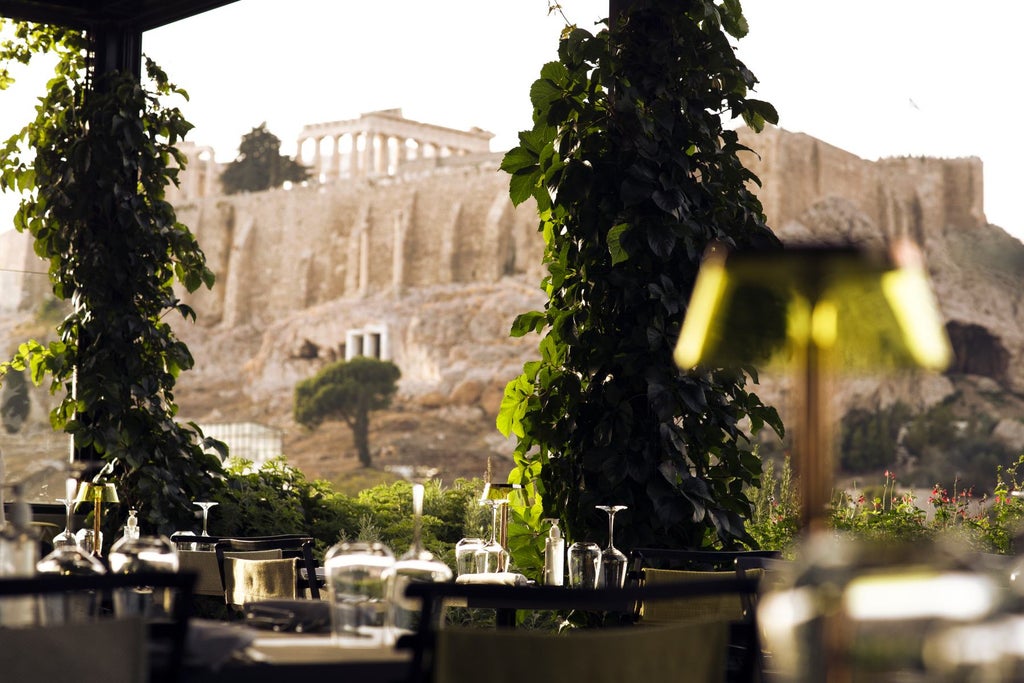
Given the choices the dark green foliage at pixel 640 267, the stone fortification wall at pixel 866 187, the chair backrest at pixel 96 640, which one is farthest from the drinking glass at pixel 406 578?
the stone fortification wall at pixel 866 187

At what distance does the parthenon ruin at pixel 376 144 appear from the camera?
37.9 metres

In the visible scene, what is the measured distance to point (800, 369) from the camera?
1.51m

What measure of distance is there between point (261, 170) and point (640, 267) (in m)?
35.9

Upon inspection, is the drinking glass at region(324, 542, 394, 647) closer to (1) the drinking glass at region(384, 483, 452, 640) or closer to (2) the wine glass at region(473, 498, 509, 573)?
(1) the drinking glass at region(384, 483, 452, 640)

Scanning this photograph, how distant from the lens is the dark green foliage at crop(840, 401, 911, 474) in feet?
97.0

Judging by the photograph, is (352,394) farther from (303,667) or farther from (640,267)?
(303,667)

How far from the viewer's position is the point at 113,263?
6.09 m

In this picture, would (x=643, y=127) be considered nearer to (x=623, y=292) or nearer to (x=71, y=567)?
(x=623, y=292)

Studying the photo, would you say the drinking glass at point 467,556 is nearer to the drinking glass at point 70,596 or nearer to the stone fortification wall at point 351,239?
the drinking glass at point 70,596

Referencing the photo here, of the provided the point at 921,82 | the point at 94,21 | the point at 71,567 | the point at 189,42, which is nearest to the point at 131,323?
the point at 94,21

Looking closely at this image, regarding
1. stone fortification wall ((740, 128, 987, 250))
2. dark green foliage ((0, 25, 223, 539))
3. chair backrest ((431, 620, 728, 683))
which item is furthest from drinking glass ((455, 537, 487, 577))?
stone fortification wall ((740, 128, 987, 250))

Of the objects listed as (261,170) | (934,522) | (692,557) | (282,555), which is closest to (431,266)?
(261,170)

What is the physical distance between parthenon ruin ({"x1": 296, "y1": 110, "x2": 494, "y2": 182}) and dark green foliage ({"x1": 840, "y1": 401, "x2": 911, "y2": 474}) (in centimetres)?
1424

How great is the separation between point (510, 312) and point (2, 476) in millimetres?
33698
